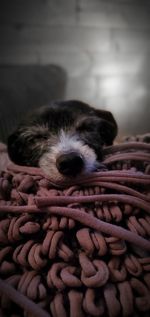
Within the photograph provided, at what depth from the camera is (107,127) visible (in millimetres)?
1294

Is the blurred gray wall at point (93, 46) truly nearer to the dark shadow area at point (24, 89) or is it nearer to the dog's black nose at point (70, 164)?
the dark shadow area at point (24, 89)

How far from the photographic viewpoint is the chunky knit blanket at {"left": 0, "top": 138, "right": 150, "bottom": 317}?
0.59 metres

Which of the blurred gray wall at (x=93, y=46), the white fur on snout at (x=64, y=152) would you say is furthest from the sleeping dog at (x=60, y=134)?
the blurred gray wall at (x=93, y=46)

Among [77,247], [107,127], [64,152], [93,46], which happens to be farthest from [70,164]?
[93,46]

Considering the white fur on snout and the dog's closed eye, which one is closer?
the white fur on snout

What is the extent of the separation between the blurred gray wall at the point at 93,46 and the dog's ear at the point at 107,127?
15cm

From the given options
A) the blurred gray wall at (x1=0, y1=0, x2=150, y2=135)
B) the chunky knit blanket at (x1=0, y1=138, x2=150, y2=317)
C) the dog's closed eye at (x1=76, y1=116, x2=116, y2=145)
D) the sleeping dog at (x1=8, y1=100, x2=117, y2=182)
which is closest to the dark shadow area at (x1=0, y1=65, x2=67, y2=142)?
the blurred gray wall at (x1=0, y1=0, x2=150, y2=135)

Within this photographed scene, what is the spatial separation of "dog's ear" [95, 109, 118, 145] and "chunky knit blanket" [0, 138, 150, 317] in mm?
524

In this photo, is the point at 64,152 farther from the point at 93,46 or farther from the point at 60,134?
the point at 93,46

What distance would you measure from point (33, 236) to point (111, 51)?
1025 millimetres

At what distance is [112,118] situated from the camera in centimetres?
136

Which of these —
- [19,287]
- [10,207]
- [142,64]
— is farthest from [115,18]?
[19,287]

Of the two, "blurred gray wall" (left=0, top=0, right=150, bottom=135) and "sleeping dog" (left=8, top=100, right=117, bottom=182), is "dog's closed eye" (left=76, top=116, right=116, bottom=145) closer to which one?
"sleeping dog" (left=8, top=100, right=117, bottom=182)

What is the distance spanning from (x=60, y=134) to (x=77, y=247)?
1.91 ft
